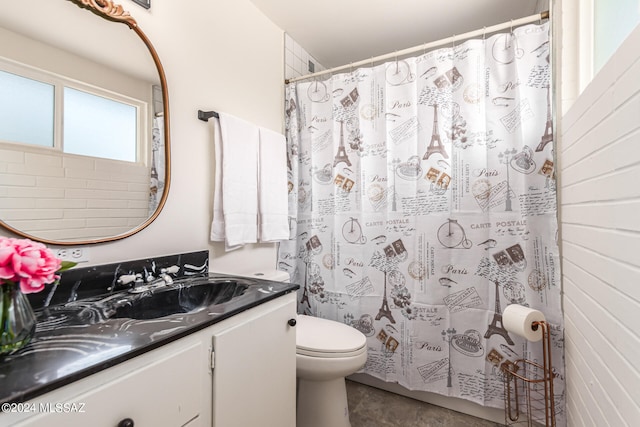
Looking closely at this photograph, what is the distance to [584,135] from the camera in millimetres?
1097

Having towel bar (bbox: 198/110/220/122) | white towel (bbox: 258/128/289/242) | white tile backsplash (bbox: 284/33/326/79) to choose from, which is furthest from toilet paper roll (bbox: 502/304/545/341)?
white tile backsplash (bbox: 284/33/326/79)

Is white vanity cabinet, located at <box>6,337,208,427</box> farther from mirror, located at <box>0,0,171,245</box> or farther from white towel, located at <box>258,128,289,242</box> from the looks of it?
white towel, located at <box>258,128,289,242</box>

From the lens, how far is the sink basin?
1.10 metres

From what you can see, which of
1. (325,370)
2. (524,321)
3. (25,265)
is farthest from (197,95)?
(524,321)

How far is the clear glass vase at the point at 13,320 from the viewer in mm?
585

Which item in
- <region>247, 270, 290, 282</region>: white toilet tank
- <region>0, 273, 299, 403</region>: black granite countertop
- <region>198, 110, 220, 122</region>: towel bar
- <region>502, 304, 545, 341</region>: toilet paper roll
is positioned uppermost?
<region>198, 110, 220, 122</region>: towel bar

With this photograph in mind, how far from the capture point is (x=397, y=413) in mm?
1701

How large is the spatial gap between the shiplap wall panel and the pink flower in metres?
1.31

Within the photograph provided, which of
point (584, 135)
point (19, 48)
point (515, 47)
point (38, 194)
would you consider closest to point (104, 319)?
point (38, 194)

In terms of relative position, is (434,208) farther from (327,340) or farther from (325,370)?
(325,370)

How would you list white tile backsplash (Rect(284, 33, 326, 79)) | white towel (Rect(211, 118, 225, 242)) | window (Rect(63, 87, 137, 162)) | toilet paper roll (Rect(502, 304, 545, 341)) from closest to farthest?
window (Rect(63, 87, 137, 162)) → toilet paper roll (Rect(502, 304, 545, 341)) → white towel (Rect(211, 118, 225, 242)) → white tile backsplash (Rect(284, 33, 326, 79))

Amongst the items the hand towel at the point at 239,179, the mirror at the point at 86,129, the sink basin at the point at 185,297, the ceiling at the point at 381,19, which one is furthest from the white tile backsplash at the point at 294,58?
the sink basin at the point at 185,297

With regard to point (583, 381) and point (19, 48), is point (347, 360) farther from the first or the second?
point (19, 48)

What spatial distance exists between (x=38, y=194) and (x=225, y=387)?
855 millimetres
